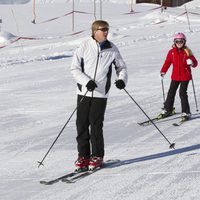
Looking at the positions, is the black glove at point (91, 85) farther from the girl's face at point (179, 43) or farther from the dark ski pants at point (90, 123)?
the girl's face at point (179, 43)

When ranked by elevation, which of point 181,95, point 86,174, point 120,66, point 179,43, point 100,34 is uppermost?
point 100,34

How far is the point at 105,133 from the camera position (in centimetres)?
913

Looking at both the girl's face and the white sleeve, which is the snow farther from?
the girl's face

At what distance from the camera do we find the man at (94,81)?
20.7 ft

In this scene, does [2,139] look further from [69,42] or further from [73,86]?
[69,42]

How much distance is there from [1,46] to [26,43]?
1072 millimetres

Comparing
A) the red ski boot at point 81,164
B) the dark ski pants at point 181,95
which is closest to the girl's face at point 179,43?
the dark ski pants at point 181,95

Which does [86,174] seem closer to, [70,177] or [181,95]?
[70,177]

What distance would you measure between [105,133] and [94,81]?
9.49ft

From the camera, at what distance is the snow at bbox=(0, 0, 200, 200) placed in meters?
5.94

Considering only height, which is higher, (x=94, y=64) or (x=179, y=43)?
(x=94, y=64)

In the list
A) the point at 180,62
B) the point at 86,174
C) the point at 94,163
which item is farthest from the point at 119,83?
the point at 180,62

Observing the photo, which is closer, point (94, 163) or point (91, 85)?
point (91, 85)

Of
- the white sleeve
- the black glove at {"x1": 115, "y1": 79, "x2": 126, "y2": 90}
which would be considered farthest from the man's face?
the black glove at {"x1": 115, "y1": 79, "x2": 126, "y2": 90}
